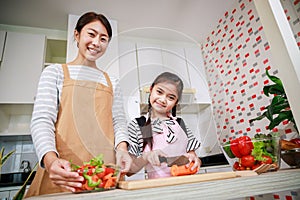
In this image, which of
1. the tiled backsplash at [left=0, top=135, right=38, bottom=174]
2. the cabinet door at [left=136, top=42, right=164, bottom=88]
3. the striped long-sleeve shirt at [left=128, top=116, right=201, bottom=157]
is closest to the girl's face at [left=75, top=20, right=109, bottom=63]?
the cabinet door at [left=136, top=42, right=164, bottom=88]

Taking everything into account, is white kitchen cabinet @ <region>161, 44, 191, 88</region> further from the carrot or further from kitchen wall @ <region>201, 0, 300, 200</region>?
kitchen wall @ <region>201, 0, 300, 200</region>

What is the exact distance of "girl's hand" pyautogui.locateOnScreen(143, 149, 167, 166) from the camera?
423 millimetres

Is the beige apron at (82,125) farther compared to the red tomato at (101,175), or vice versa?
the beige apron at (82,125)

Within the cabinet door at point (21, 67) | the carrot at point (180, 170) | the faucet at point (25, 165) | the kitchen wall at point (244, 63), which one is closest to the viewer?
the carrot at point (180, 170)

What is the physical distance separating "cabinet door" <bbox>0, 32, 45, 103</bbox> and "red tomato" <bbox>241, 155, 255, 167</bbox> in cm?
133

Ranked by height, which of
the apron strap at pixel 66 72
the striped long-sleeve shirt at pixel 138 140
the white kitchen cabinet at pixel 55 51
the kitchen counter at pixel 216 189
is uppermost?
the white kitchen cabinet at pixel 55 51

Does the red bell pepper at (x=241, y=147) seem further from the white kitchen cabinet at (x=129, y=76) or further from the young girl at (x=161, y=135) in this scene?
the white kitchen cabinet at (x=129, y=76)

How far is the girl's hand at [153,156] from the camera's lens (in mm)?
423

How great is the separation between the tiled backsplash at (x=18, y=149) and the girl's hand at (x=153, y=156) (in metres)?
1.48

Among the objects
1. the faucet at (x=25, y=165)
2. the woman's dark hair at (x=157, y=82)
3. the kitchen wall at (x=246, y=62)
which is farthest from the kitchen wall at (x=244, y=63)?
the faucet at (x=25, y=165)

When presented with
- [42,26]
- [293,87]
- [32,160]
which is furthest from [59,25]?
[293,87]

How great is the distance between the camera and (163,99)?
1.49ft

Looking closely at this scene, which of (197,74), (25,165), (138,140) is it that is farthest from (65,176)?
(25,165)

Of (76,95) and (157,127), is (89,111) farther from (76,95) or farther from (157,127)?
(157,127)
